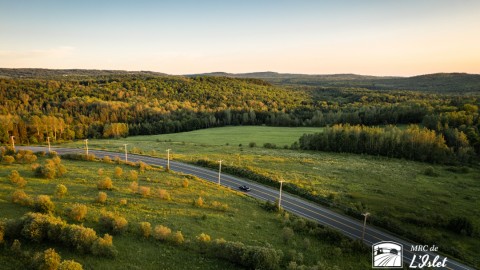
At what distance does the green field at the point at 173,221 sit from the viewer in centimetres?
2720

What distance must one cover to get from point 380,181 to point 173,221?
52.4 metres

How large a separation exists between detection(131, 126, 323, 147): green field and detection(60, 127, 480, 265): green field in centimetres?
596

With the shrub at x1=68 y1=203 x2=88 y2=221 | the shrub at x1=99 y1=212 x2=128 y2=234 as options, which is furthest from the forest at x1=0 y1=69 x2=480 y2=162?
the shrub at x1=68 y1=203 x2=88 y2=221

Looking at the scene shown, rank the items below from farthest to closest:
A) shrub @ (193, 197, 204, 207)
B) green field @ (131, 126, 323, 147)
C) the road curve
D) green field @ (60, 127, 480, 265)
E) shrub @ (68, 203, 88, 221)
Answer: green field @ (131, 126, 323, 147), green field @ (60, 127, 480, 265), shrub @ (193, 197, 204, 207), the road curve, shrub @ (68, 203, 88, 221)

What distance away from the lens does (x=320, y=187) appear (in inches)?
2498

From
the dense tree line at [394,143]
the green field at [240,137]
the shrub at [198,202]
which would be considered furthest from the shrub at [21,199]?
the dense tree line at [394,143]

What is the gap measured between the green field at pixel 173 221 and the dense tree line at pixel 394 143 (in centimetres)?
5844

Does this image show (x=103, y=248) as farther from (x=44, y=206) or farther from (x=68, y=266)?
(x=44, y=206)

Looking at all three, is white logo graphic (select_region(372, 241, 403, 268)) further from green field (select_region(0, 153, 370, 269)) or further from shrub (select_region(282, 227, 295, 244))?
shrub (select_region(282, 227, 295, 244))

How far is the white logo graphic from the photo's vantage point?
35.2 metres

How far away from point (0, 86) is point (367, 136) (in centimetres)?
20867

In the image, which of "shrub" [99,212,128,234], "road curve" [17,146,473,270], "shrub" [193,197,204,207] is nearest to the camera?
"shrub" [99,212,128,234]

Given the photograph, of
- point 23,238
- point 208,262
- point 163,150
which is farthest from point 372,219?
point 163,150

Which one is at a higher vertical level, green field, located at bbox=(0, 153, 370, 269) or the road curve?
green field, located at bbox=(0, 153, 370, 269)
